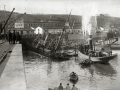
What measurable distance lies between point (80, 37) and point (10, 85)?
97.0 m

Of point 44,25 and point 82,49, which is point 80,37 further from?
point 82,49

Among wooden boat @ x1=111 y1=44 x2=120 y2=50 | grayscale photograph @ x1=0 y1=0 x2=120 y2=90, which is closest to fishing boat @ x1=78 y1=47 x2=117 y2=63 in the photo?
grayscale photograph @ x1=0 y1=0 x2=120 y2=90

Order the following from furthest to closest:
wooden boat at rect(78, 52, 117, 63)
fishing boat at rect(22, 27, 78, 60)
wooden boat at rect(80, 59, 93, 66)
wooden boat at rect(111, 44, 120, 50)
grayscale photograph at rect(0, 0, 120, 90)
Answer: wooden boat at rect(111, 44, 120, 50) < fishing boat at rect(22, 27, 78, 60) < wooden boat at rect(78, 52, 117, 63) < wooden boat at rect(80, 59, 93, 66) < grayscale photograph at rect(0, 0, 120, 90)

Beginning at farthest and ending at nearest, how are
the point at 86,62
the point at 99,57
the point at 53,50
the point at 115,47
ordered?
the point at 115,47 < the point at 53,50 < the point at 99,57 < the point at 86,62

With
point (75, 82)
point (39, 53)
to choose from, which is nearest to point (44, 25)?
point (39, 53)

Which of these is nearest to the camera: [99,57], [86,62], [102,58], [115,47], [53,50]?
[86,62]

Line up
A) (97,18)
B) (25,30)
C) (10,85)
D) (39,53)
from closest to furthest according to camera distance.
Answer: (10,85), (39,53), (25,30), (97,18)

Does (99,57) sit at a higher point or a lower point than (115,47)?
lower

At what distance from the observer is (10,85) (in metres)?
4.14

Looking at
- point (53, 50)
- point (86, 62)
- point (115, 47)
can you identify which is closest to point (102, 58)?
point (86, 62)

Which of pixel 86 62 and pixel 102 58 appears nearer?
pixel 86 62

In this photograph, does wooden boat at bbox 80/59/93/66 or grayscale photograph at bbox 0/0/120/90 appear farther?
wooden boat at bbox 80/59/93/66

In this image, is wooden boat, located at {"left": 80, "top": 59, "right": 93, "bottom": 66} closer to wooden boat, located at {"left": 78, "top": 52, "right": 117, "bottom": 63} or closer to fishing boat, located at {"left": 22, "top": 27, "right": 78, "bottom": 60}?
wooden boat, located at {"left": 78, "top": 52, "right": 117, "bottom": 63}

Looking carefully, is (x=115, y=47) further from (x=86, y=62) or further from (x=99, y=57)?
(x=86, y=62)
